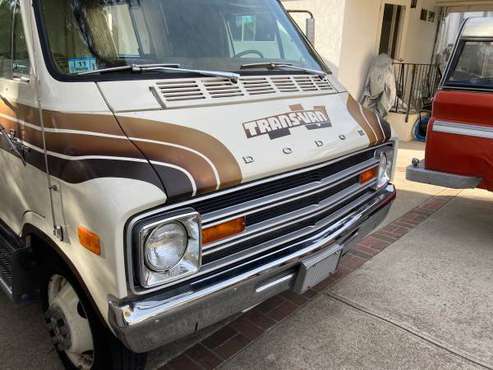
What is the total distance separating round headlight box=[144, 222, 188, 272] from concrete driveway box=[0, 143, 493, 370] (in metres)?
1.04

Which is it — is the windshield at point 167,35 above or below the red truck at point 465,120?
above

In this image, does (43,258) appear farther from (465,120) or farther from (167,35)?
(465,120)

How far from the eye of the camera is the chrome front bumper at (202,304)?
1795mm

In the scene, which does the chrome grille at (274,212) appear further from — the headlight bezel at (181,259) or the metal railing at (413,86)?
the metal railing at (413,86)

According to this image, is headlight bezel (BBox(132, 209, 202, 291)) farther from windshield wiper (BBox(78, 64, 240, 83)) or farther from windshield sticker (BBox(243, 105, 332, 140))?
windshield wiper (BBox(78, 64, 240, 83))

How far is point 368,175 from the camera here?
10.1 ft

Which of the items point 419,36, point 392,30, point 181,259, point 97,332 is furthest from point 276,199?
point 419,36

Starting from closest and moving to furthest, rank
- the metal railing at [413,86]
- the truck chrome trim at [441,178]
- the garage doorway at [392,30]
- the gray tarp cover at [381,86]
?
the truck chrome trim at [441,178] < the gray tarp cover at [381,86] < the metal railing at [413,86] < the garage doorway at [392,30]

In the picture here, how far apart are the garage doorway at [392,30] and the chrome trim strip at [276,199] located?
790cm

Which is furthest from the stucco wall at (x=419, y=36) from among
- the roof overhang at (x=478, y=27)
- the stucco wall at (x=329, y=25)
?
the roof overhang at (x=478, y=27)

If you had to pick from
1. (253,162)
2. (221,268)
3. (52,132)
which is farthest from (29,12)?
(221,268)

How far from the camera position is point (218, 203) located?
2020mm

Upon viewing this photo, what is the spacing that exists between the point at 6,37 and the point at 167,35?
0.90 meters

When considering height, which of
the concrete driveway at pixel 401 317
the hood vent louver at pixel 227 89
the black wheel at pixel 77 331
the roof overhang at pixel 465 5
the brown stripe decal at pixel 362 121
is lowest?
the concrete driveway at pixel 401 317
